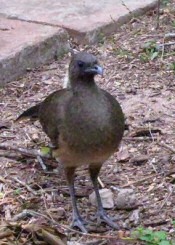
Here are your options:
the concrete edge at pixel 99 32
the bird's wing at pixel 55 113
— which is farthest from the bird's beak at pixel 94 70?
the concrete edge at pixel 99 32

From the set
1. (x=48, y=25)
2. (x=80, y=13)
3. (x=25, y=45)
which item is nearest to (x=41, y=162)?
(x=25, y=45)

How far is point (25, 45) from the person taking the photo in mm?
6871

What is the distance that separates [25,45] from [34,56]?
123 mm

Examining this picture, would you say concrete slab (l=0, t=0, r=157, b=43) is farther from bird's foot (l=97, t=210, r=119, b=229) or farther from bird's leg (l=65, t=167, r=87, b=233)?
bird's foot (l=97, t=210, r=119, b=229)

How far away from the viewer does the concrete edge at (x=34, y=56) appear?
6.70 m

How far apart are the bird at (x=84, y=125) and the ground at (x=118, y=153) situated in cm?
21

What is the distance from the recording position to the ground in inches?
197

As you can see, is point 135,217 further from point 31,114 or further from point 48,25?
point 48,25

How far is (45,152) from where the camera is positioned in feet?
18.7

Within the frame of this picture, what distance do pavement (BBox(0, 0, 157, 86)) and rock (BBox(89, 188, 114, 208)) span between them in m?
1.70

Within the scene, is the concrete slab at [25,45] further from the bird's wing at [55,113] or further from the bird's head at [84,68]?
the bird's head at [84,68]

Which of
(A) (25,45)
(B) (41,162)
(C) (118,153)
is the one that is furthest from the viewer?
(A) (25,45)

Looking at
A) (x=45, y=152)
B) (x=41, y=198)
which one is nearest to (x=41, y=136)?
(x=45, y=152)

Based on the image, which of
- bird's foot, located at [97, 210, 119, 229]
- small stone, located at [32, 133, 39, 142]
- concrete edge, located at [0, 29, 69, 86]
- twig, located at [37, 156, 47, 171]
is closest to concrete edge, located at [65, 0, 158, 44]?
concrete edge, located at [0, 29, 69, 86]
